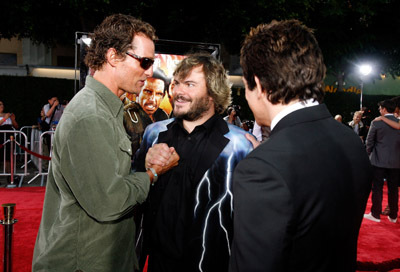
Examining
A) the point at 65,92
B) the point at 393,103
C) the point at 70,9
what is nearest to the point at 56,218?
the point at 393,103

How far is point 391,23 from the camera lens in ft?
52.9

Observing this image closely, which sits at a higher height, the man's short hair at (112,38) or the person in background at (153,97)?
the man's short hair at (112,38)

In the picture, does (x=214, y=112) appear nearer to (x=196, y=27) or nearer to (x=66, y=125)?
(x=66, y=125)

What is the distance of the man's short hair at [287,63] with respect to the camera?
1.35 m

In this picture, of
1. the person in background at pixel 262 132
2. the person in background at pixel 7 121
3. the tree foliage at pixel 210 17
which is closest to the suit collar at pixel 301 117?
the person in background at pixel 262 132

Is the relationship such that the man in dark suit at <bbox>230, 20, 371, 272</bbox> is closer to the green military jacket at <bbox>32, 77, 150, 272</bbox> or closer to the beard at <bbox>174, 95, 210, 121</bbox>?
the green military jacket at <bbox>32, 77, 150, 272</bbox>

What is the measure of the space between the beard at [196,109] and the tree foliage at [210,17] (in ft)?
30.8

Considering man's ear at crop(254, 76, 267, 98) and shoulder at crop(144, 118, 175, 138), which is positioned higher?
man's ear at crop(254, 76, 267, 98)

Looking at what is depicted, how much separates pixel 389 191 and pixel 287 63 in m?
6.04

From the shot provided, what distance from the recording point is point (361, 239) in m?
5.31

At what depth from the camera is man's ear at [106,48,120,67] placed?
199 centimetres

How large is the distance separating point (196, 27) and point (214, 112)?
10603 millimetres

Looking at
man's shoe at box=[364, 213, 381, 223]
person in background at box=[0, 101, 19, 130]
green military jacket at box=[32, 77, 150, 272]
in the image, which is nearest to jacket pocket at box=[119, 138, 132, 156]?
green military jacket at box=[32, 77, 150, 272]

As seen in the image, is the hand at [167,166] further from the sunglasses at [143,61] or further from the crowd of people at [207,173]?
the sunglasses at [143,61]
